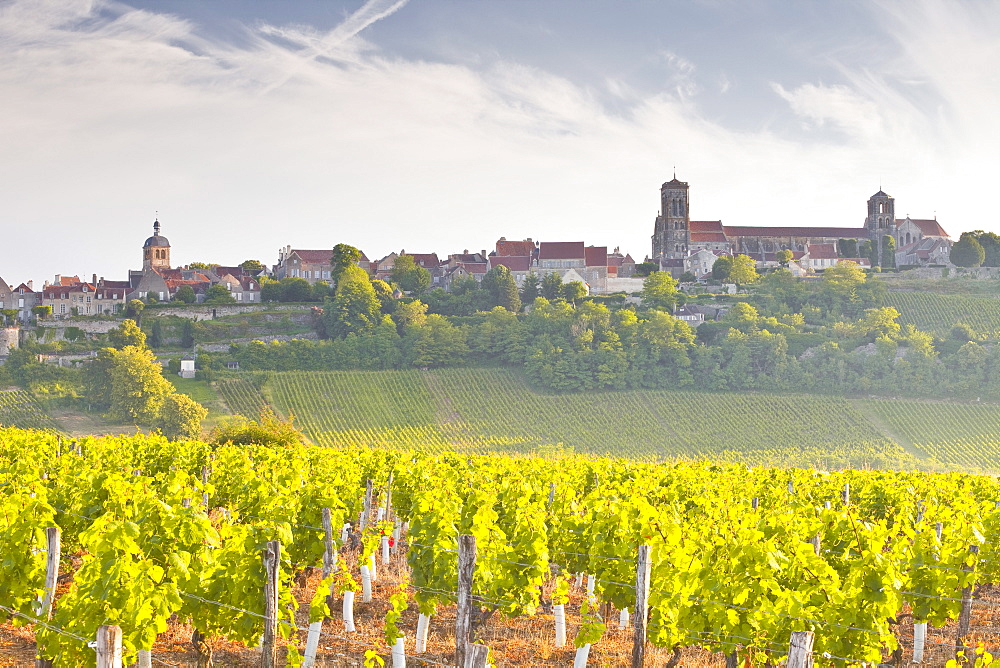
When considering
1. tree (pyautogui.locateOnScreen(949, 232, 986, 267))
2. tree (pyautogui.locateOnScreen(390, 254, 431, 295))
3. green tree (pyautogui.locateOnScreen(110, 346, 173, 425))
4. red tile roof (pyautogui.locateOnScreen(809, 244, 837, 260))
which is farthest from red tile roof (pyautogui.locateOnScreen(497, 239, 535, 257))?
green tree (pyautogui.locateOnScreen(110, 346, 173, 425))

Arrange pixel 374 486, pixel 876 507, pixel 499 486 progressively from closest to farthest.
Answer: pixel 499 486 → pixel 876 507 → pixel 374 486

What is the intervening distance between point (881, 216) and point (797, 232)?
8919 mm

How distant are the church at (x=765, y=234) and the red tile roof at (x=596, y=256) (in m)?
11.3

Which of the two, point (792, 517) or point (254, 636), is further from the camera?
point (792, 517)

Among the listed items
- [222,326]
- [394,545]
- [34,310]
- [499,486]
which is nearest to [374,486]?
[394,545]

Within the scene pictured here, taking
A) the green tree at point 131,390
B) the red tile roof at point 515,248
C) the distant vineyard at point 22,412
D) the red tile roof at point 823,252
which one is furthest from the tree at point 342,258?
the red tile roof at point 823,252

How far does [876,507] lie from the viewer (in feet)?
52.4

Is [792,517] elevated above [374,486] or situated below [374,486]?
above

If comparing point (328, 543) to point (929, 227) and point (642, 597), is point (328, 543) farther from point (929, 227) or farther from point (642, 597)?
point (929, 227)

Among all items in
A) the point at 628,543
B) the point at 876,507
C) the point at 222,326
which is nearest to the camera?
the point at 628,543

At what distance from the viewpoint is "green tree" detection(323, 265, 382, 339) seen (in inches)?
2721

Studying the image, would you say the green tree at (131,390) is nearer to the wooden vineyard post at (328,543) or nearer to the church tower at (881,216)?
the wooden vineyard post at (328,543)

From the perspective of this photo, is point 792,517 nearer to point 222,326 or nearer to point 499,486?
point 499,486

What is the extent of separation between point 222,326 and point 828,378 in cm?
3779
